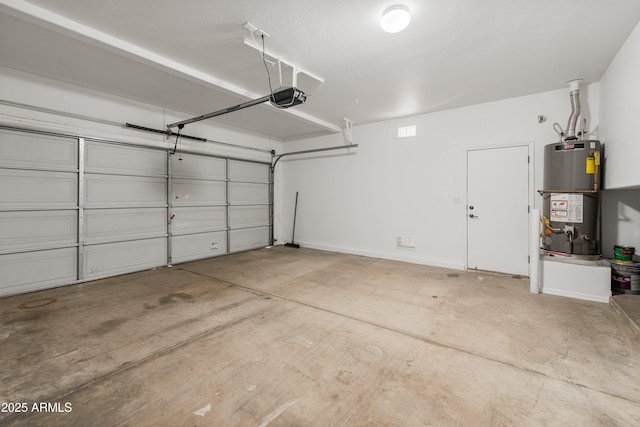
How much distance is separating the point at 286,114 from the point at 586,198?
4542 mm

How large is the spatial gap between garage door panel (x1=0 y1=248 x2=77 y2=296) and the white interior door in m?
6.26

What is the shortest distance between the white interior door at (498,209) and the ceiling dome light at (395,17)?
10.0 ft

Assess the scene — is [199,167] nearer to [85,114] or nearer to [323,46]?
[85,114]

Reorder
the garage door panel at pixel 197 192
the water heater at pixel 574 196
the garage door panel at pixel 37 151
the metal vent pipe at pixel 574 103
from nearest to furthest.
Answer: the water heater at pixel 574 196 < the garage door panel at pixel 37 151 < the metal vent pipe at pixel 574 103 < the garage door panel at pixel 197 192

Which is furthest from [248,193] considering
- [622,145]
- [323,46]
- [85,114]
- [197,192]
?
[622,145]

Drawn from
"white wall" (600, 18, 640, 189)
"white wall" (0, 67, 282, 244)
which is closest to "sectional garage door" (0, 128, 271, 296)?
"white wall" (0, 67, 282, 244)

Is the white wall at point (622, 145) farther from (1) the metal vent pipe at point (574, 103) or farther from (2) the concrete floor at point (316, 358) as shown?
(2) the concrete floor at point (316, 358)

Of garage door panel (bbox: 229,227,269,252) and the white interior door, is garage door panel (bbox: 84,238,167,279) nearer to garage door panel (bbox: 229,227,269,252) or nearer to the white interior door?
garage door panel (bbox: 229,227,269,252)

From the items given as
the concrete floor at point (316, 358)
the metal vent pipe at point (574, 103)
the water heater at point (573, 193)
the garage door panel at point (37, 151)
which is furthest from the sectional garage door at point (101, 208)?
the metal vent pipe at point (574, 103)

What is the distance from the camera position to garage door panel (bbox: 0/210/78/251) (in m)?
3.54

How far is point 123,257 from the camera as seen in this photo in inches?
179

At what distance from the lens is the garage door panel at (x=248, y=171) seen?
6219mm

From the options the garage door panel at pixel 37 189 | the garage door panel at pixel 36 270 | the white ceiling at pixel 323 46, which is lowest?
the garage door panel at pixel 36 270

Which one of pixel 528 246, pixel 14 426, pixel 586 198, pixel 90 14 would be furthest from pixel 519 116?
pixel 14 426
